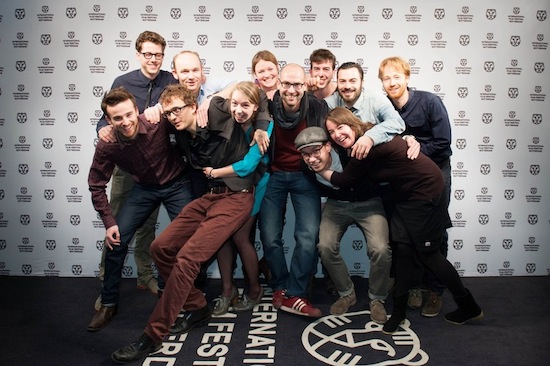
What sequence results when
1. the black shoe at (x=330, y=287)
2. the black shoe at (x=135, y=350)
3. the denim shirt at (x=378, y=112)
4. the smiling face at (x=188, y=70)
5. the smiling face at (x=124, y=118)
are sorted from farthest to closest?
1. the black shoe at (x=330, y=287)
2. the smiling face at (x=188, y=70)
3. the denim shirt at (x=378, y=112)
4. the smiling face at (x=124, y=118)
5. the black shoe at (x=135, y=350)

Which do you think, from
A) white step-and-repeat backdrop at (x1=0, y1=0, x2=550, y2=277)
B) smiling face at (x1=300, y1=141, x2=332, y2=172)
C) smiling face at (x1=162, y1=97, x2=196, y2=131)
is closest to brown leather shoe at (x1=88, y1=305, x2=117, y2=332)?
white step-and-repeat backdrop at (x1=0, y1=0, x2=550, y2=277)

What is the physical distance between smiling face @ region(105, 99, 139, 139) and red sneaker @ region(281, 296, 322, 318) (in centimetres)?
157

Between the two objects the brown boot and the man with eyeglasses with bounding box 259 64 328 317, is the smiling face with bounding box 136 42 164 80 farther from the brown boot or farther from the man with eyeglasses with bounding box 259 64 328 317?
the brown boot

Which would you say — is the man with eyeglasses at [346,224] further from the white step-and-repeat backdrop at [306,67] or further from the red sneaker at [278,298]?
the white step-and-repeat backdrop at [306,67]

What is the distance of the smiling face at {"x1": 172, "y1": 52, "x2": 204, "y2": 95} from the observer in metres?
3.32

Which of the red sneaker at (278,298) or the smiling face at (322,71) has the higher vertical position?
the smiling face at (322,71)

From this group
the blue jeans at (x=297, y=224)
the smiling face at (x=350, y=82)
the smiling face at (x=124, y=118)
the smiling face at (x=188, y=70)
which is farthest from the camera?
the blue jeans at (x=297, y=224)

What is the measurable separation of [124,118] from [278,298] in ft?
5.44

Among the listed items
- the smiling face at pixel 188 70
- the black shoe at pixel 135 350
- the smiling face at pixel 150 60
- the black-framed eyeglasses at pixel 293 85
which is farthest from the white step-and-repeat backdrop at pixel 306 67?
the black shoe at pixel 135 350

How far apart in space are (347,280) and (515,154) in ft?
6.26

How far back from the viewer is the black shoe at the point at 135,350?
2807mm

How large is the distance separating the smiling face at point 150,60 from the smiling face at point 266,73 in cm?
71

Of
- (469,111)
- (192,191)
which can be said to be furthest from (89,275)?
(469,111)

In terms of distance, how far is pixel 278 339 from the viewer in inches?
121
